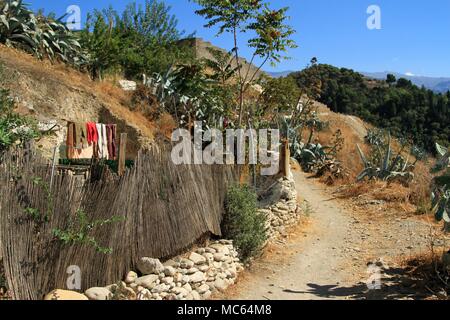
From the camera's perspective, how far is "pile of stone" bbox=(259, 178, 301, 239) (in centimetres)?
746

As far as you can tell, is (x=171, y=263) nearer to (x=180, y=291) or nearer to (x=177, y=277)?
(x=177, y=277)

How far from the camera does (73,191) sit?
4.12 m

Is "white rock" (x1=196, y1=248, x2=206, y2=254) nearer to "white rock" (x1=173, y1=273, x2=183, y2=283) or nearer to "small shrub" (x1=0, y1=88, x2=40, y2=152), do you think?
"white rock" (x1=173, y1=273, x2=183, y2=283)

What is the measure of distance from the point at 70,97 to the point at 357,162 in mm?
8463

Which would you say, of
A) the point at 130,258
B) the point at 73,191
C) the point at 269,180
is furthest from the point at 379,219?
the point at 73,191

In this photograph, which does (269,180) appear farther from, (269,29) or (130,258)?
(130,258)

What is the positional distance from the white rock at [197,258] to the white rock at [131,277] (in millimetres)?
791

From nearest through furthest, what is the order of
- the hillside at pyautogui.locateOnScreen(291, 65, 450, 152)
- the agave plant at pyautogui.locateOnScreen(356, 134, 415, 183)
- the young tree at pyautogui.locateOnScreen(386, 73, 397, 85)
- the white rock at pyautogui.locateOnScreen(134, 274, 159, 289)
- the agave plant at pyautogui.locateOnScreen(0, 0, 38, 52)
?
the white rock at pyautogui.locateOnScreen(134, 274, 159, 289)
the agave plant at pyautogui.locateOnScreen(356, 134, 415, 183)
the agave plant at pyautogui.locateOnScreen(0, 0, 38, 52)
the hillside at pyautogui.locateOnScreen(291, 65, 450, 152)
the young tree at pyautogui.locateOnScreen(386, 73, 397, 85)

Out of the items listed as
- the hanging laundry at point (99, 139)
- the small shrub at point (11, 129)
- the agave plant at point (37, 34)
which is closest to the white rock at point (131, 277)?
the small shrub at point (11, 129)

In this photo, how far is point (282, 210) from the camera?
7.82 metres

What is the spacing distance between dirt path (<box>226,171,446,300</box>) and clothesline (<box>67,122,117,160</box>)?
139 inches

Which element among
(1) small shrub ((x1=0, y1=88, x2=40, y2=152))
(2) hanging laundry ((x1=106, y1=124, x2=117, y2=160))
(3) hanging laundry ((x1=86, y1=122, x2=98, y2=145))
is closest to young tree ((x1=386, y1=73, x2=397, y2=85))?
(2) hanging laundry ((x1=106, y1=124, x2=117, y2=160))
